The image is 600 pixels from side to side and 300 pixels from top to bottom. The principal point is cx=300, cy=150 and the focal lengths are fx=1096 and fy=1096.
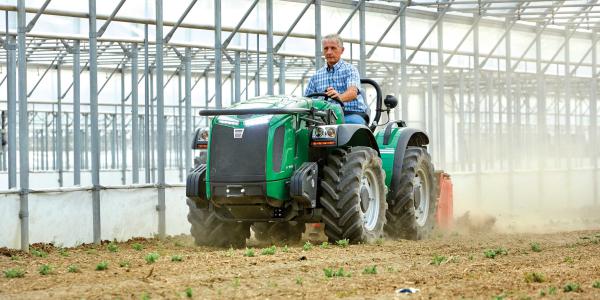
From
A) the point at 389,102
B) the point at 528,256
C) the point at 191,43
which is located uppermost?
the point at 191,43

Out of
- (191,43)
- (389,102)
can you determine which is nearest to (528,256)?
(389,102)

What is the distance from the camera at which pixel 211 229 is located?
39.9 feet

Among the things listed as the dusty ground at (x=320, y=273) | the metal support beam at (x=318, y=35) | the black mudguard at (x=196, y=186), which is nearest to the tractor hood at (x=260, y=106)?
the black mudguard at (x=196, y=186)

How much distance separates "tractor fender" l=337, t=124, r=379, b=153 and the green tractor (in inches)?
0.4

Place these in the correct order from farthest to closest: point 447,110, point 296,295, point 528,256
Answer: point 447,110, point 528,256, point 296,295

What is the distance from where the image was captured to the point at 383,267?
955cm

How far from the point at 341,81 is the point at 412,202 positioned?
1.80 metres

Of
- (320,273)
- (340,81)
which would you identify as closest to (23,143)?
(340,81)

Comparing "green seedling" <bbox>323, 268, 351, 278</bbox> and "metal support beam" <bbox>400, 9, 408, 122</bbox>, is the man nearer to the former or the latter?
"green seedling" <bbox>323, 268, 351, 278</bbox>

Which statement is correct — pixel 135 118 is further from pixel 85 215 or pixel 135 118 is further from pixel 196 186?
pixel 196 186

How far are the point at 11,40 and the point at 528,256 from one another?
13.4 m

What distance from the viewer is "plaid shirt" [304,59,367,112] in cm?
1255

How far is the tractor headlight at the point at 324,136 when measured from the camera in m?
11.4

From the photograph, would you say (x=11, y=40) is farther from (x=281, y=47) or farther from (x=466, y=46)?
(x=466, y=46)
